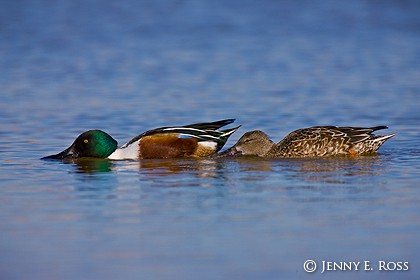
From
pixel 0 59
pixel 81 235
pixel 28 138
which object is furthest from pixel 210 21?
pixel 81 235

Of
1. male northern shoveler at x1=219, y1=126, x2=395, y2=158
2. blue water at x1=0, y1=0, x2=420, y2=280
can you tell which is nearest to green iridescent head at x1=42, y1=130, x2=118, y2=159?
blue water at x1=0, y1=0, x2=420, y2=280

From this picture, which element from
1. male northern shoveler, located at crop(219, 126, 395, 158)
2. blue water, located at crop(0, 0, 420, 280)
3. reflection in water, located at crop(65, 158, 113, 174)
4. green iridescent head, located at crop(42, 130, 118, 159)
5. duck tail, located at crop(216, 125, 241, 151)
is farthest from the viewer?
duck tail, located at crop(216, 125, 241, 151)

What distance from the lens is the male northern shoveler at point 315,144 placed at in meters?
9.91

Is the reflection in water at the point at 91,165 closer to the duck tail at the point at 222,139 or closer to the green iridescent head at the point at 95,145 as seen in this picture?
the green iridescent head at the point at 95,145

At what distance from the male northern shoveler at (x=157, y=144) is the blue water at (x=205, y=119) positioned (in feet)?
0.68

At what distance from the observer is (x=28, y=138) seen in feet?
36.2

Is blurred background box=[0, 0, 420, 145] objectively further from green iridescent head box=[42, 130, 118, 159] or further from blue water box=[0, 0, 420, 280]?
green iridescent head box=[42, 130, 118, 159]

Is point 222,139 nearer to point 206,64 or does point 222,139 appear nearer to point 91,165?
point 91,165

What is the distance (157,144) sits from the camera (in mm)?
9969

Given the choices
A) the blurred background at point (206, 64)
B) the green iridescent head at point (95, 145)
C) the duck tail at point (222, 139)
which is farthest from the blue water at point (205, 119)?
the duck tail at point (222, 139)

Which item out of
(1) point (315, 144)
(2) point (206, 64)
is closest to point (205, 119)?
(1) point (315, 144)

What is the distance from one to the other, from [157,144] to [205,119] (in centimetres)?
224

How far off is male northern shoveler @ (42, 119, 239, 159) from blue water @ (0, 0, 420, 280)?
0.68 feet

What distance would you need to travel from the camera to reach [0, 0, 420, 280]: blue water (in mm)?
6246
